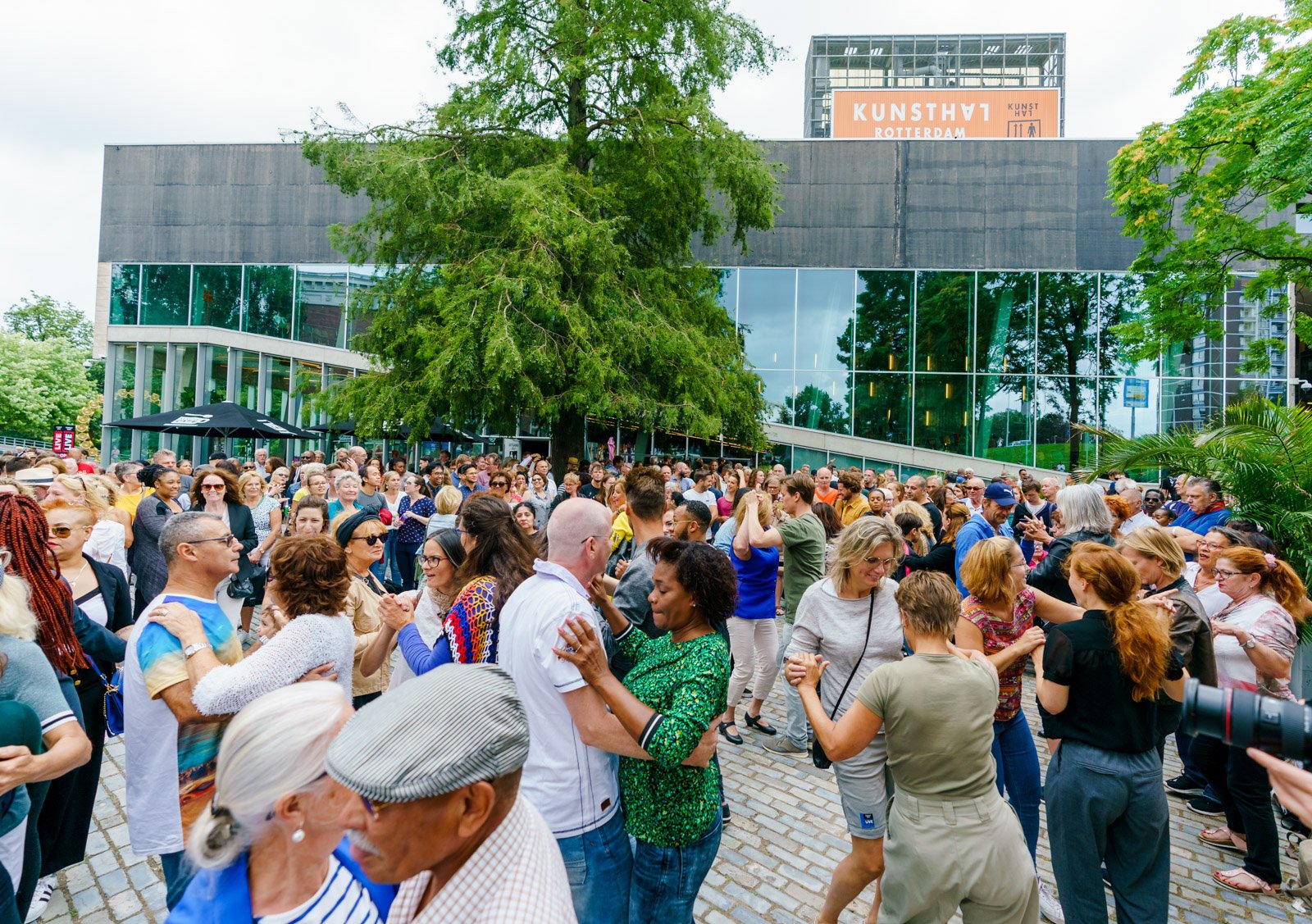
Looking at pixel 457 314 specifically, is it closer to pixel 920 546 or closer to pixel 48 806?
pixel 920 546

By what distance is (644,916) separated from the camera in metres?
2.45

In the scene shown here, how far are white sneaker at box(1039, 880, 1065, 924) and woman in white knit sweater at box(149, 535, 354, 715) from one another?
356 centimetres

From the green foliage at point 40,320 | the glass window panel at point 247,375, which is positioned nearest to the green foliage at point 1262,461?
the glass window panel at point 247,375

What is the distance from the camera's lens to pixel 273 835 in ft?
4.67

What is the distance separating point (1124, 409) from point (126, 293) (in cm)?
3352

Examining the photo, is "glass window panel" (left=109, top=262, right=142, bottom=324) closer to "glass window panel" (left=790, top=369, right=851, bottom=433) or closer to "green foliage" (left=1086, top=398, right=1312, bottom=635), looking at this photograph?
"glass window panel" (left=790, top=369, right=851, bottom=433)

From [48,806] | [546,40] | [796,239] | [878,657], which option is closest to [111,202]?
[546,40]

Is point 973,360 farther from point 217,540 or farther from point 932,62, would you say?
point 932,62

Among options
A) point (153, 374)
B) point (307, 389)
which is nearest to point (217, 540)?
point (307, 389)

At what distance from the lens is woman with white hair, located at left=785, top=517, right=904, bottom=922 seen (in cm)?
328

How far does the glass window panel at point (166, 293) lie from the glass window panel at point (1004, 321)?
1054 inches

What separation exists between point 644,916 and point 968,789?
125 centimetres

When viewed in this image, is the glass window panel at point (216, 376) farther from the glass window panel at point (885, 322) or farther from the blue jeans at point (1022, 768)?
the blue jeans at point (1022, 768)

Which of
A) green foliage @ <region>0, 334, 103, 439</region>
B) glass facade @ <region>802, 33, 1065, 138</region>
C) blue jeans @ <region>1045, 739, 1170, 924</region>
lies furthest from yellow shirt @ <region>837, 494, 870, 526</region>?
green foliage @ <region>0, 334, 103, 439</region>
